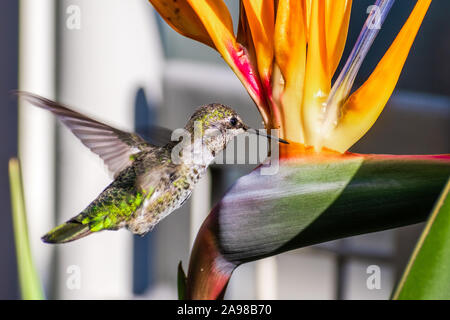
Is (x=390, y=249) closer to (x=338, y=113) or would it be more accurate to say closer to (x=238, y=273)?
(x=238, y=273)

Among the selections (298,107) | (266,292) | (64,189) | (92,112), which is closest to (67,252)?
(64,189)

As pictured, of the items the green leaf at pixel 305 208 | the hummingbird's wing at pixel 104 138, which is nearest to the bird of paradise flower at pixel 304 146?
the green leaf at pixel 305 208

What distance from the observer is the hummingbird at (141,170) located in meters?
0.44

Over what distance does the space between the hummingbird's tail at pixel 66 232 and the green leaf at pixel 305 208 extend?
0.48 feet

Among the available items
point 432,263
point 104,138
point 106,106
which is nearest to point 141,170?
point 104,138

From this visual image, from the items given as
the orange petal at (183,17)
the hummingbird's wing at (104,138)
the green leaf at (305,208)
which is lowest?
the green leaf at (305,208)

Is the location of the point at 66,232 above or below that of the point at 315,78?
below

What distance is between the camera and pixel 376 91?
404mm

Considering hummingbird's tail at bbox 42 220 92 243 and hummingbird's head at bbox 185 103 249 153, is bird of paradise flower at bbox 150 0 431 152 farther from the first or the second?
hummingbird's tail at bbox 42 220 92 243

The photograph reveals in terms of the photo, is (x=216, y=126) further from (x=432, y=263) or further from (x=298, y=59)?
(x=432, y=263)

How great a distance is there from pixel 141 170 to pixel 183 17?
0.48ft

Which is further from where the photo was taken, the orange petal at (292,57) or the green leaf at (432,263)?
the orange petal at (292,57)

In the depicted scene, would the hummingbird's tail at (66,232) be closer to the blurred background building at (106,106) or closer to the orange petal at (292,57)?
the orange petal at (292,57)

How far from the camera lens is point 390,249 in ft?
3.59
